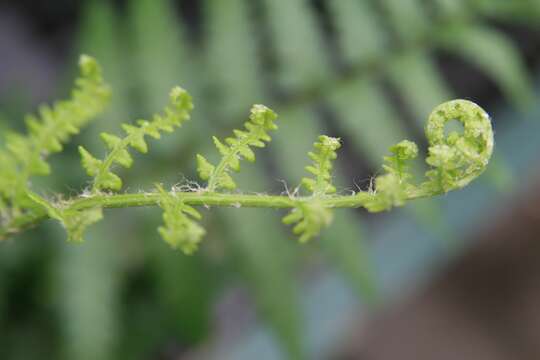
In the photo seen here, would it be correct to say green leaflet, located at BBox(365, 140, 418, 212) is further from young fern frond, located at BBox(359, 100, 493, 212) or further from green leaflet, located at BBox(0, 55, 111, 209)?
green leaflet, located at BBox(0, 55, 111, 209)

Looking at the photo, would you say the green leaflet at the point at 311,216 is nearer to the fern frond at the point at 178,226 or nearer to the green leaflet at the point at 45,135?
the fern frond at the point at 178,226

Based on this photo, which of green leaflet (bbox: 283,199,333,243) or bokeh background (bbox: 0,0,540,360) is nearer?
green leaflet (bbox: 283,199,333,243)

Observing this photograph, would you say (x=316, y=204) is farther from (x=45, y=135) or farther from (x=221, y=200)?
(x=45, y=135)

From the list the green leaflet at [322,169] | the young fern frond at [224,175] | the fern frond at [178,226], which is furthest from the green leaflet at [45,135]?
the green leaflet at [322,169]

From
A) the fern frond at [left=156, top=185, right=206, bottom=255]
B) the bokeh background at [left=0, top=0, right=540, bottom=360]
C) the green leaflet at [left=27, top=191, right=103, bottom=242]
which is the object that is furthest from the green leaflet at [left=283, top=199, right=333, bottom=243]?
the bokeh background at [left=0, top=0, right=540, bottom=360]

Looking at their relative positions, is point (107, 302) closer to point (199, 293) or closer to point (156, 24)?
point (199, 293)

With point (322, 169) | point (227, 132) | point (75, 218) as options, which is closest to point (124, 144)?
point (75, 218)

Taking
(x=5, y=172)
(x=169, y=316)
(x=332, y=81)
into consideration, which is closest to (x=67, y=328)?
(x=169, y=316)
